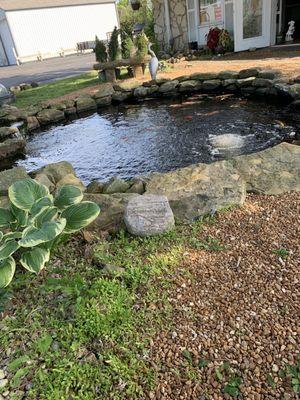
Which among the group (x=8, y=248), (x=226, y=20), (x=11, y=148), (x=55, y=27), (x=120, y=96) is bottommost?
(x=11, y=148)

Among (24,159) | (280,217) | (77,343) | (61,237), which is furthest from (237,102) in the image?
(77,343)

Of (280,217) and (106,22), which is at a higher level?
(106,22)

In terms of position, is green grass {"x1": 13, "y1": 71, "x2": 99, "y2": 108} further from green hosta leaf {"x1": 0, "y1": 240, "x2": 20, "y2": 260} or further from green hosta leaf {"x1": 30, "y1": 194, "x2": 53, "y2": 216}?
green hosta leaf {"x1": 0, "y1": 240, "x2": 20, "y2": 260}

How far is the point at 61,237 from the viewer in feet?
8.03

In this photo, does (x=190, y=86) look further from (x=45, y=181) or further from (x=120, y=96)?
(x=45, y=181)

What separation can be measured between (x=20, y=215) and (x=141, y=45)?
9.09 metres

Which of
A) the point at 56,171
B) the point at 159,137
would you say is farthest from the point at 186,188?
the point at 159,137

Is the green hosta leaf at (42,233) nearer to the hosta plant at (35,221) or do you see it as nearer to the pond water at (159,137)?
the hosta plant at (35,221)

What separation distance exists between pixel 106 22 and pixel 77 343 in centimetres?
3347

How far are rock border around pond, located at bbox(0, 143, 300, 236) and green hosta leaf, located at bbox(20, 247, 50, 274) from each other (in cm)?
75

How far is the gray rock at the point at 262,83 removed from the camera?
24.5ft

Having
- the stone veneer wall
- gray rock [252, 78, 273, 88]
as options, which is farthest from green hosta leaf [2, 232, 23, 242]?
the stone veneer wall

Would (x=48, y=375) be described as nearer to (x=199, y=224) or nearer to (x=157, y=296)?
(x=157, y=296)

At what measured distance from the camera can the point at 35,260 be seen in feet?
6.70
